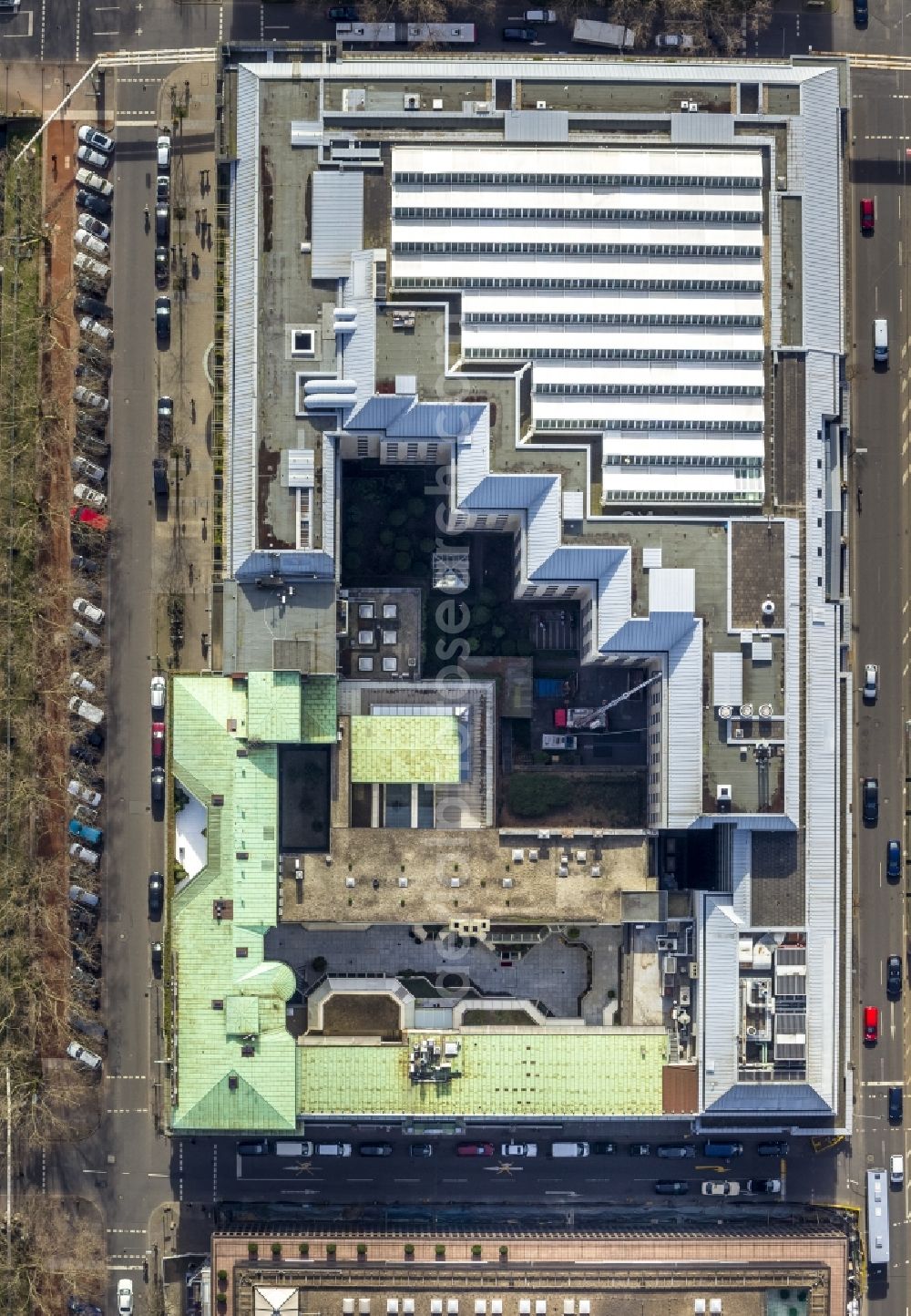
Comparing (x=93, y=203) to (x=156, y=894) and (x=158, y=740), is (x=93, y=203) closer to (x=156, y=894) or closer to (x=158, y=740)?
(x=158, y=740)

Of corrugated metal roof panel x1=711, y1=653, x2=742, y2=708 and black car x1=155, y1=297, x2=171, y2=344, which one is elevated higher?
black car x1=155, y1=297, x2=171, y2=344

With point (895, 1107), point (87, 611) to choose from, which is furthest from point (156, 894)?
point (895, 1107)

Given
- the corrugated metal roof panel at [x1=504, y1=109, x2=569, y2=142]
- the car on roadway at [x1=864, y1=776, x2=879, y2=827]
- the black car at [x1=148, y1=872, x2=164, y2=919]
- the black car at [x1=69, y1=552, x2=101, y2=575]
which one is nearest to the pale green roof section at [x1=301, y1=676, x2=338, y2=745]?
the black car at [x1=148, y1=872, x2=164, y2=919]

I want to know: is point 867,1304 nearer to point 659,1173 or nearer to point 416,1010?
point 659,1173

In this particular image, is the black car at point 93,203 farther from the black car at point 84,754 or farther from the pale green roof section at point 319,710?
the black car at point 84,754

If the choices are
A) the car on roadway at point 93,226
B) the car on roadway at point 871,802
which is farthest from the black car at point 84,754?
the car on roadway at point 871,802

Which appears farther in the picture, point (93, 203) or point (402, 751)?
point (93, 203)

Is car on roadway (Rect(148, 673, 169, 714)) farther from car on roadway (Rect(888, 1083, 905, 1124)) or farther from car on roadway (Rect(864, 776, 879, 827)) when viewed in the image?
car on roadway (Rect(888, 1083, 905, 1124))
